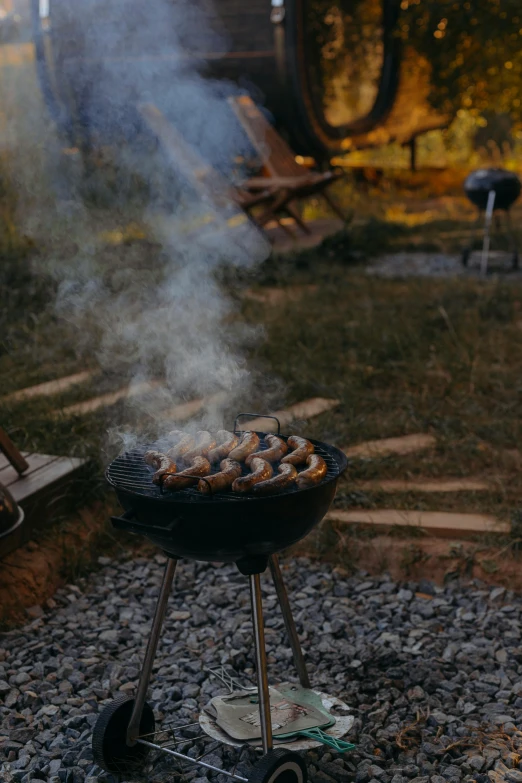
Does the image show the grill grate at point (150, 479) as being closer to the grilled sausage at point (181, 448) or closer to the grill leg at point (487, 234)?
the grilled sausage at point (181, 448)

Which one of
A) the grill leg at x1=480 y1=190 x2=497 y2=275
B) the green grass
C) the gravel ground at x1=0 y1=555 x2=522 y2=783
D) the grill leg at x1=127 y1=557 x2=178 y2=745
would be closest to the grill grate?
the grill leg at x1=127 y1=557 x2=178 y2=745

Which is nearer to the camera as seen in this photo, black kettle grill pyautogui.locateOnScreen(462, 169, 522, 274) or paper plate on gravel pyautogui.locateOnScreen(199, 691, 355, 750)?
paper plate on gravel pyautogui.locateOnScreen(199, 691, 355, 750)

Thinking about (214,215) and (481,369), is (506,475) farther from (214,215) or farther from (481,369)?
(214,215)

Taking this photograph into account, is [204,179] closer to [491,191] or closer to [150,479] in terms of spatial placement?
[491,191]

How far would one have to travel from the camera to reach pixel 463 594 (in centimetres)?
322

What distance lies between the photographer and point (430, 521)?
11.5 feet

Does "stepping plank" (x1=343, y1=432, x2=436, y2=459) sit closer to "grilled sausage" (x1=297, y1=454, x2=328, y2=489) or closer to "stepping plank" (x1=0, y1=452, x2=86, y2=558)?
"stepping plank" (x1=0, y1=452, x2=86, y2=558)

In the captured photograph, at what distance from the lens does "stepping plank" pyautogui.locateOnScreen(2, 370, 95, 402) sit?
445cm

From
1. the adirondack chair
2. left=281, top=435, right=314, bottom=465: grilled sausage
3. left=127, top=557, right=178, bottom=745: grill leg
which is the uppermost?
the adirondack chair

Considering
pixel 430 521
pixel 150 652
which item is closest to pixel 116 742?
pixel 150 652

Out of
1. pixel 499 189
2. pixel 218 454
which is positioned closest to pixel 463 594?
pixel 218 454

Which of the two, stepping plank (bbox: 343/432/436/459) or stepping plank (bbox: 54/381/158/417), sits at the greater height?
stepping plank (bbox: 54/381/158/417)

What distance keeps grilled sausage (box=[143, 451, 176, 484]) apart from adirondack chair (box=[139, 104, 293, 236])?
5910mm

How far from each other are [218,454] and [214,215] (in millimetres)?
6202
